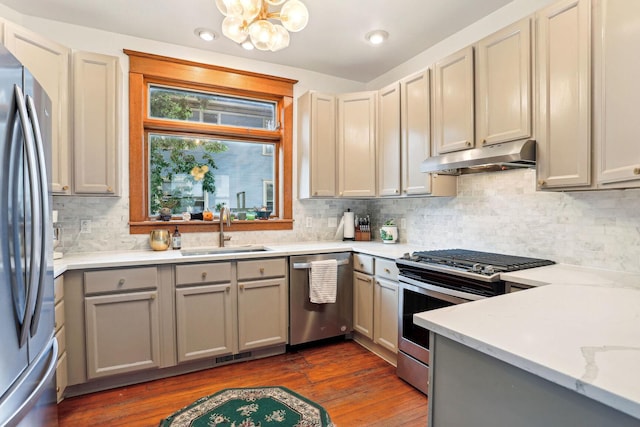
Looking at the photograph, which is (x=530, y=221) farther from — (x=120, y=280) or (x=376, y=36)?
(x=120, y=280)

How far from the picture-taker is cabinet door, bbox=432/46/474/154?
2379mm

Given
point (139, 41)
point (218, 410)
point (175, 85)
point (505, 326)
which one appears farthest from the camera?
point (175, 85)

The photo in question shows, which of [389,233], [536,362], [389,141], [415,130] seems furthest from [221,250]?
[536,362]

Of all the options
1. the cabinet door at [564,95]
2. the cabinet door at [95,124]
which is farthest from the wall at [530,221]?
the cabinet door at [95,124]

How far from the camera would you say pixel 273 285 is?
284cm

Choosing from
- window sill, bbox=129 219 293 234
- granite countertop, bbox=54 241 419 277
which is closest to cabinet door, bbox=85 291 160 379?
granite countertop, bbox=54 241 419 277

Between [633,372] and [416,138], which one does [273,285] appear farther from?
[633,372]

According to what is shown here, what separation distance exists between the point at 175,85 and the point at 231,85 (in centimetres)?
50

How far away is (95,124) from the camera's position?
2.49 metres

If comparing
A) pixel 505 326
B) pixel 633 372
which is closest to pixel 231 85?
pixel 505 326

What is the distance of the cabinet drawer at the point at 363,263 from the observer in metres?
2.91

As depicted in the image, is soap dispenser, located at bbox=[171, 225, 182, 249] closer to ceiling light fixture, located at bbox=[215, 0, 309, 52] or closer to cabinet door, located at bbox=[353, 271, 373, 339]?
cabinet door, located at bbox=[353, 271, 373, 339]

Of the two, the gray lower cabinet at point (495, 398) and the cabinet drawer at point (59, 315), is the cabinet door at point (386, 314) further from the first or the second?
the cabinet drawer at point (59, 315)

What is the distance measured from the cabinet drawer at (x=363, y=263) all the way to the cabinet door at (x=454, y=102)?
3.47 feet
